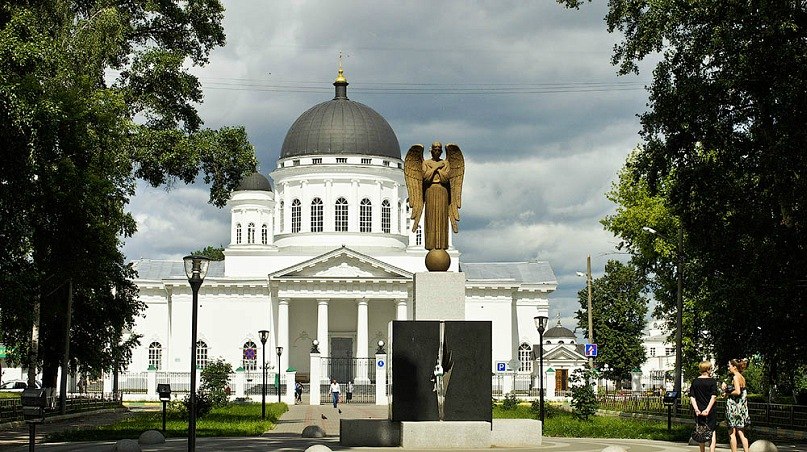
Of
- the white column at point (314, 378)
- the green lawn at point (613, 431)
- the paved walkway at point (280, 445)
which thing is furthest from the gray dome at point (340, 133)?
the paved walkway at point (280, 445)

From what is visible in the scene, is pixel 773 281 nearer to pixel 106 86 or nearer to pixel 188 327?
pixel 106 86

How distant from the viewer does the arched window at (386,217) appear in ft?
267

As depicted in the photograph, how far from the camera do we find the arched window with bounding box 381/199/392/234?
81.2m

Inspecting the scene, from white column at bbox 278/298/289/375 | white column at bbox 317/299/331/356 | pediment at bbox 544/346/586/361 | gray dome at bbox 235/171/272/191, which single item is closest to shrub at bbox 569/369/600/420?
pediment at bbox 544/346/586/361

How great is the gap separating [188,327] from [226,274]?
15.1 ft

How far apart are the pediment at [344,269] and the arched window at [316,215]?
22.6 ft

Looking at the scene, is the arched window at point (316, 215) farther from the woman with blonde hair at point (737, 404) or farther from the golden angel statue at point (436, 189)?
the woman with blonde hair at point (737, 404)

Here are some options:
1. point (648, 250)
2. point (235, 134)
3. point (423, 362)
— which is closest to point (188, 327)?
point (648, 250)

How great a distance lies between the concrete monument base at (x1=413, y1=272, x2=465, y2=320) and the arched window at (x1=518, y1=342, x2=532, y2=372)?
6110 cm

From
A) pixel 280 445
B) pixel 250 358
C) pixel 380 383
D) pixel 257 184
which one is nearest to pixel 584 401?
pixel 280 445

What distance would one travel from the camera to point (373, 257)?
76.1 m

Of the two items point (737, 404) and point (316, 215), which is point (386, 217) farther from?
point (737, 404)

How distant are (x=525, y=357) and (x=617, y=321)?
7854 mm

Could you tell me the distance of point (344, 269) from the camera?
74188 millimetres
